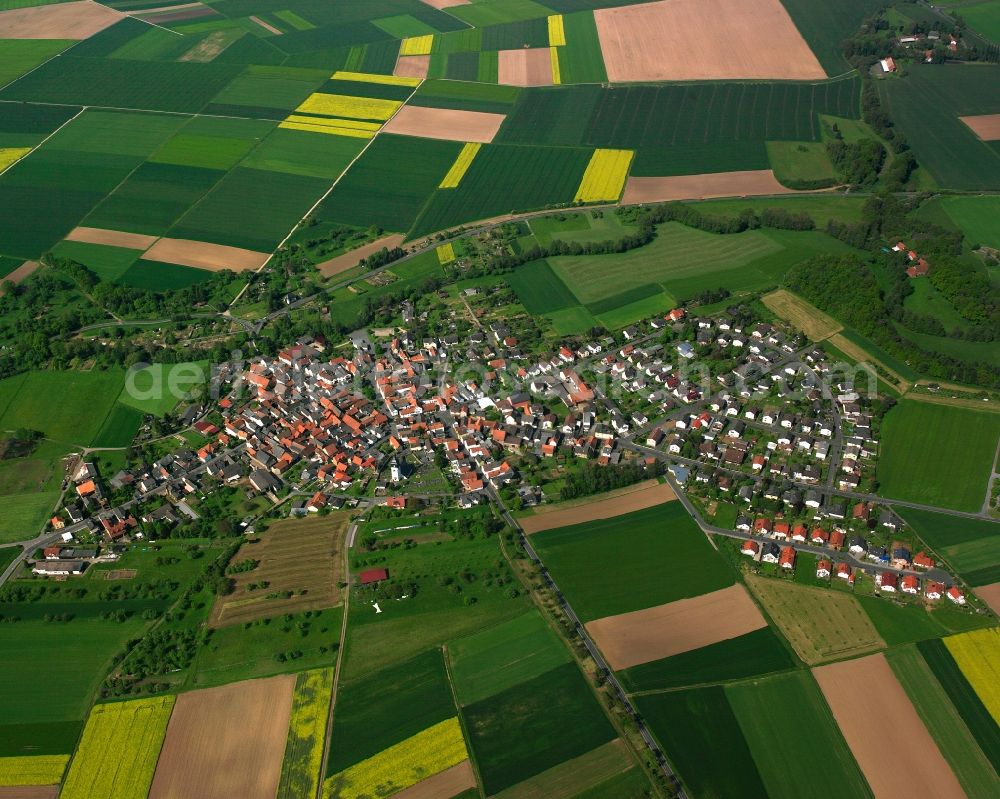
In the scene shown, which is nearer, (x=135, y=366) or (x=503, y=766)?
(x=503, y=766)

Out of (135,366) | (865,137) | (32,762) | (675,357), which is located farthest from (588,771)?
(865,137)

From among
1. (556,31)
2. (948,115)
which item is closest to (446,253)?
(556,31)

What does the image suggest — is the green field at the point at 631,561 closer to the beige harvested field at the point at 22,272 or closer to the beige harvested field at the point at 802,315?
the beige harvested field at the point at 802,315

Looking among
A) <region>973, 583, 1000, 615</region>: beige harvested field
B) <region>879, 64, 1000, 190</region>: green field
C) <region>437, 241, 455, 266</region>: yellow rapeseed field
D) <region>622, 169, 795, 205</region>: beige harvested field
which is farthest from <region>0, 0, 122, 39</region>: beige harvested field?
<region>973, 583, 1000, 615</region>: beige harvested field

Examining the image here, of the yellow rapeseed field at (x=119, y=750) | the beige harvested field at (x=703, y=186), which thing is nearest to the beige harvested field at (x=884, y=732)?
the yellow rapeseed field at (x=119, y=750)

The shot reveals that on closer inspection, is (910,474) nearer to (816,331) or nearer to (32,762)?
(816,331)

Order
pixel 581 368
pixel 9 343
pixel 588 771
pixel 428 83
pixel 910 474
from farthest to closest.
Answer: pixel 428 83
pixel 9 343
pixel 581 368
pixel 910 474
pixel 588 771
